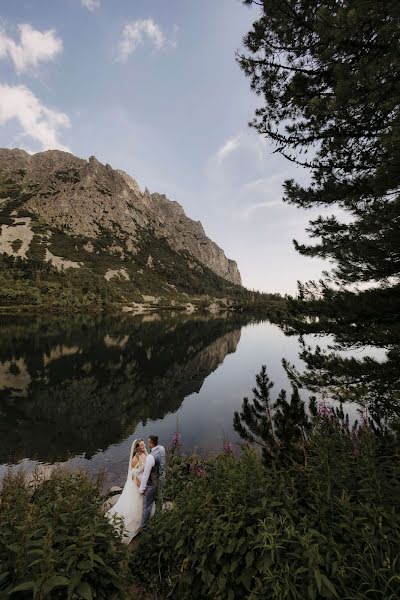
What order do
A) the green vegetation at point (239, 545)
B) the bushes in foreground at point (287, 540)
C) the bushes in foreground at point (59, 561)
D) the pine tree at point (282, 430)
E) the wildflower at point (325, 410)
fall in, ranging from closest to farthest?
the bushes in foreground at point (59, 561)
the green vegetation at point (239, 545)
the bushes in foreground at point (287, 540)
the pine tree at point (282, 430)
the wildflower at point (325, 410)

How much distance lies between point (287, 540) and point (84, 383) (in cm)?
3021

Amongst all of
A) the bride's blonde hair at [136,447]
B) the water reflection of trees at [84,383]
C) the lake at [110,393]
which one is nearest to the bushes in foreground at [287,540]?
the bride's blonde hair at [136,447]

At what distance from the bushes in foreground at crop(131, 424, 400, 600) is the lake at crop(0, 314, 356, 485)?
28.3ft

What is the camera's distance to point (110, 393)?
29.0 m

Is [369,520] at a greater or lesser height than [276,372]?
greater

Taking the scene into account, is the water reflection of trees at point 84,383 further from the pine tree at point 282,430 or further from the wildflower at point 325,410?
the wildflower at point 325,410

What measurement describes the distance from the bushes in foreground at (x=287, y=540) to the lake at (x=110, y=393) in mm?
8615

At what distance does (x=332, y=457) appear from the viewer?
5621mm

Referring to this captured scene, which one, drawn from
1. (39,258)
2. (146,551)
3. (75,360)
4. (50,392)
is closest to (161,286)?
(39,258)

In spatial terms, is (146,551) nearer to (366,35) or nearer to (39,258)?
(366,35)

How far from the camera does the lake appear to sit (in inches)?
725

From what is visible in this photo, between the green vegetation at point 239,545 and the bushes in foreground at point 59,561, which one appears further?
the green vegetation at point 239,545

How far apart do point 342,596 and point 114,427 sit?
2034 cm

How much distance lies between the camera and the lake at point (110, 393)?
18.4 metres
